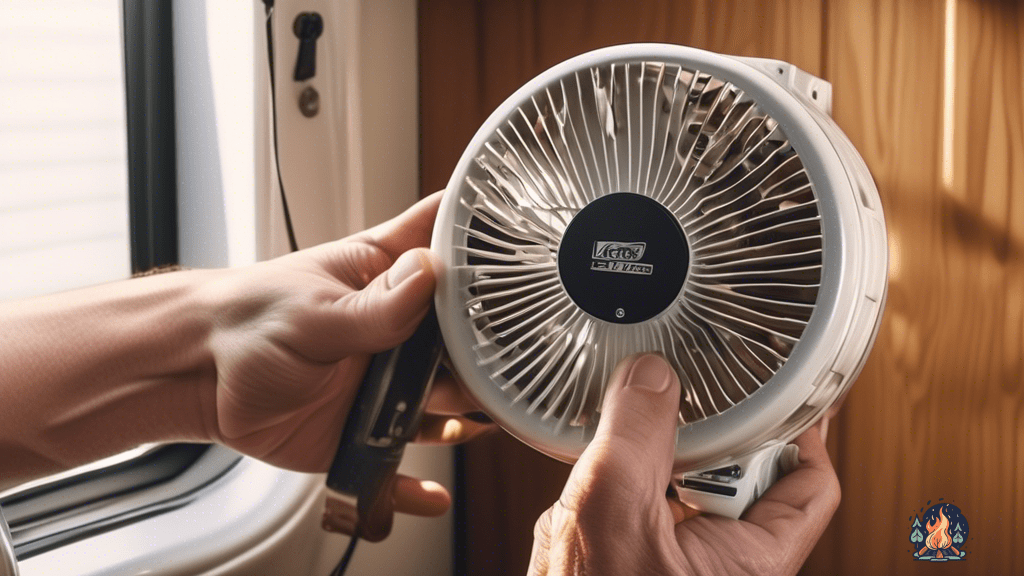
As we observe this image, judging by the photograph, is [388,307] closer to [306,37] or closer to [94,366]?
[94,366]

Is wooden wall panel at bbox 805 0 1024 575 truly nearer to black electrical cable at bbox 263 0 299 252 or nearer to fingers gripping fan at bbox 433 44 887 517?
fingers gripping fan at bbox 433 44 887 517

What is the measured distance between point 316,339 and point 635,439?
11.7 inches

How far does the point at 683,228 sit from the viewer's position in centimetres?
44

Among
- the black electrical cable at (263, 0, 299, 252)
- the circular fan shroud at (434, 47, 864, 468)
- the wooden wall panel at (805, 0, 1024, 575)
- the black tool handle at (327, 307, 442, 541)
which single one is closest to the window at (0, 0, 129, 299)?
the black electrical cable at (263, 0, 299, 252)

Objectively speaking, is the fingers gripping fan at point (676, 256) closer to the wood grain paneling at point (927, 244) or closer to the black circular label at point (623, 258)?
the black circular label at point (623, 258)

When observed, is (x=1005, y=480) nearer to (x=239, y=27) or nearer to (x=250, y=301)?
(x=250, y=301)

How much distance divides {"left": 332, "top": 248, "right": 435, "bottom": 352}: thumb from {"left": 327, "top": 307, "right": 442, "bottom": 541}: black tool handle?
0.09 feet

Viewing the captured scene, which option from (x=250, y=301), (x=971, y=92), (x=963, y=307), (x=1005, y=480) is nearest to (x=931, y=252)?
(x=963, y=307)

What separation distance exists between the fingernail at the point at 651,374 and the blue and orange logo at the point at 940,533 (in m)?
0.77

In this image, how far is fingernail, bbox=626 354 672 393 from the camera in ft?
1.42

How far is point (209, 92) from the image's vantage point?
37.5 inches

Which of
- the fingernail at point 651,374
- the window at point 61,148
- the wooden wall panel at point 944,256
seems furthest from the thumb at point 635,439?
the window at point 61,148

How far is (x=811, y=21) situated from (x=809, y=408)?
2.37 feet

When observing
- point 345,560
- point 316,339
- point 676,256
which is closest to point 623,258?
point 676,256
